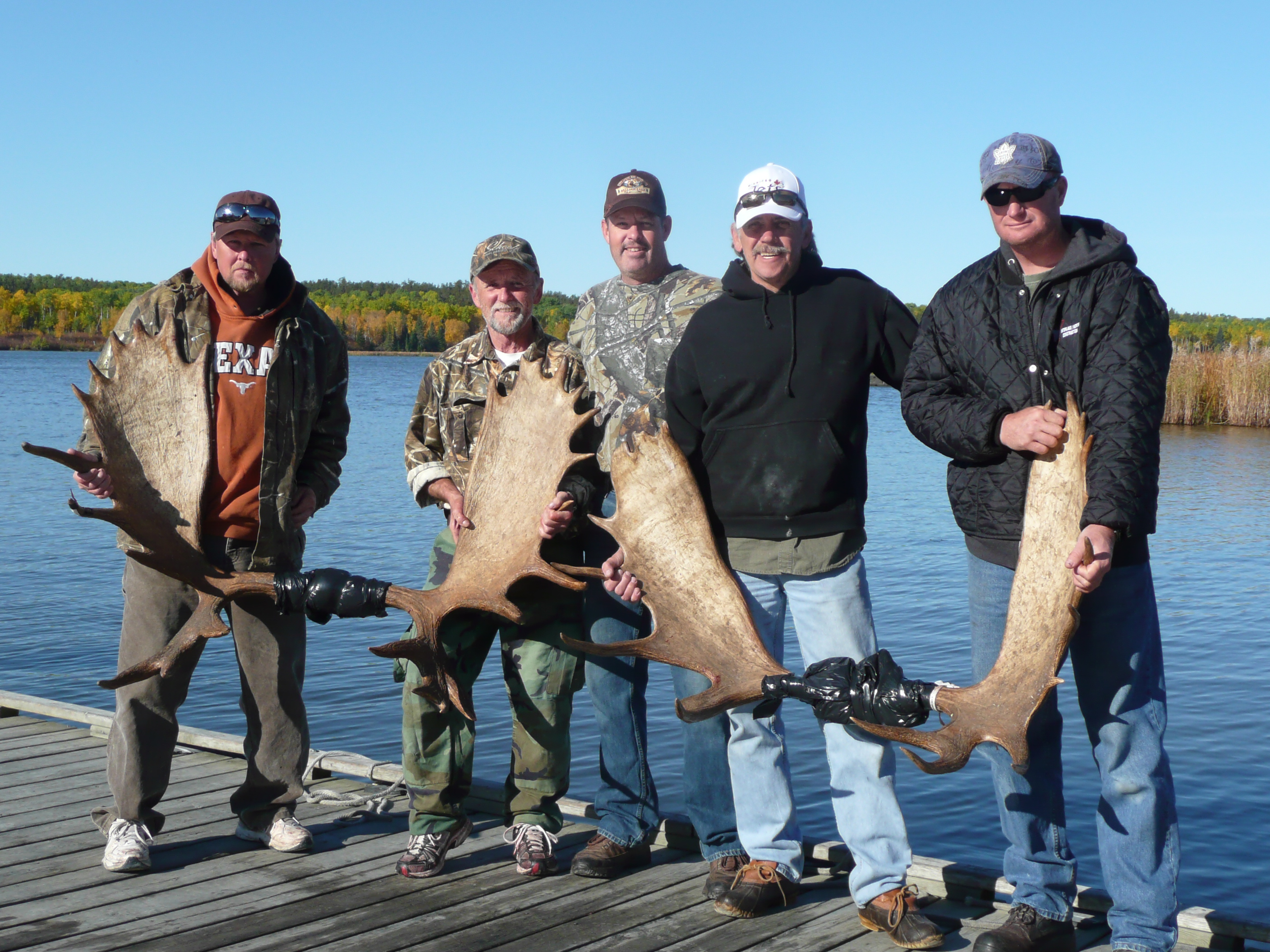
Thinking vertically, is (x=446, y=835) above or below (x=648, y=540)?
below

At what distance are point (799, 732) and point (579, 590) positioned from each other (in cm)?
535

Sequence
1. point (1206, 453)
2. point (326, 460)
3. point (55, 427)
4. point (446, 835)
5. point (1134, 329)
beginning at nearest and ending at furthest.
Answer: point (1134, 329) < point (446, 835) < point (326, 460) < point (1206, 453) < point (55, 427)

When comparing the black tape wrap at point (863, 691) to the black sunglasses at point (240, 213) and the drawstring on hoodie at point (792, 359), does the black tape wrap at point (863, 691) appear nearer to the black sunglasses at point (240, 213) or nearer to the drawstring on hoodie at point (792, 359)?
the drawstring on hoodie at point (792, 359)

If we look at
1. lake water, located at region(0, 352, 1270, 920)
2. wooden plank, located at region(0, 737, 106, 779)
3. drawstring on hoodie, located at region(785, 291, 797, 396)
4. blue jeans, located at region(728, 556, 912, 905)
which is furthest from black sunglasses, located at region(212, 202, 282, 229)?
lake water, located at region(0, 352, 1270, 920)

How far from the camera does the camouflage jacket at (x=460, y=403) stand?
13.9 ft

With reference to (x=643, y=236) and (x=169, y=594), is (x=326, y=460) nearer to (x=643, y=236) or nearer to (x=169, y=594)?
(x=169, y=594)

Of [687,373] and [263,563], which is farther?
[263,563]

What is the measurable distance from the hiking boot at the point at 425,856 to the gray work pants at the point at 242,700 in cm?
56

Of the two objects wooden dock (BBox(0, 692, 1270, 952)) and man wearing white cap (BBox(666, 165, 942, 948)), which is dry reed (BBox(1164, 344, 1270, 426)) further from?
man wearing white cap (BBox(666, 165, 942, 948))

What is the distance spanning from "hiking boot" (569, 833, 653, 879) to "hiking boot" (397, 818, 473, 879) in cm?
43

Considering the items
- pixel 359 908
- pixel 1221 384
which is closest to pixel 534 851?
pixel 359 908

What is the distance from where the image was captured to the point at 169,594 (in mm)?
4238

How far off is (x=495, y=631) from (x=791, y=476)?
124 cm

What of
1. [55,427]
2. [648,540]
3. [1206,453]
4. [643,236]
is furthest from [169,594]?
[55,427]
